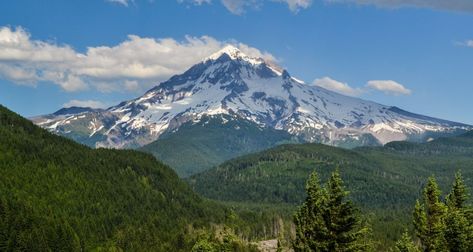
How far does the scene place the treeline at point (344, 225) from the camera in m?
47.7

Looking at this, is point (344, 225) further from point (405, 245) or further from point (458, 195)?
point (458, 195)

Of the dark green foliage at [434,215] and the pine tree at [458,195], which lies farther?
the pine tree at [458,195]

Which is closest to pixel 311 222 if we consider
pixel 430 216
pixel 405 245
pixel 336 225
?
pixel 336 225

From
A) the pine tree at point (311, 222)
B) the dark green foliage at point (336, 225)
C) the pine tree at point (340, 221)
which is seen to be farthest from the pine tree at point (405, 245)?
the pine tree at point (340, 221)

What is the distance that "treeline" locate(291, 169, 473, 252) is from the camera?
156ft

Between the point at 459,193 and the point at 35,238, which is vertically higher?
the point at 459,193

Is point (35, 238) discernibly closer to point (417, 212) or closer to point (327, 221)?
point (417, 212)

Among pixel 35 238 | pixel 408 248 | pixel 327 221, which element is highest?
pixel 327 221

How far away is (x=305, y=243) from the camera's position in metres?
50.9

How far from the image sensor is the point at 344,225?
4784 centimetres

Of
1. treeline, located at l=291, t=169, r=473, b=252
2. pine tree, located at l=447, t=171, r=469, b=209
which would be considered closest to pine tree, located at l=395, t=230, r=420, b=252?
treeline, located at l=291, t=169, r=473, b=252

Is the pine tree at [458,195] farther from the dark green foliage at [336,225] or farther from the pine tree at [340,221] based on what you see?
the pine tree at [340,221]

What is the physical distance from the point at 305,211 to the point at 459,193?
2997cm

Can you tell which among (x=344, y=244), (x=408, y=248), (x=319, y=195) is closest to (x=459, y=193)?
(x=408, y=248)
